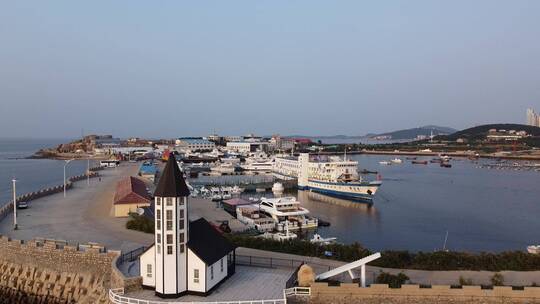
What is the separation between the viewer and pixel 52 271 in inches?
752

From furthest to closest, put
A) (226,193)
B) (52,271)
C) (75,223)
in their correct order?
(226,193) < (75,223) < (52,271)

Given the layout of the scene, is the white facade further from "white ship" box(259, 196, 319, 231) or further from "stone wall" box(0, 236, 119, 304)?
"white ship" box(259, 196, 319, 231)

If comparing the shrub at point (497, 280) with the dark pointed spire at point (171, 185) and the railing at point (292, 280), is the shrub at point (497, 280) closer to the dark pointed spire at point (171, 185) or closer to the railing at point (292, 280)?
the railing at point (292, 280)

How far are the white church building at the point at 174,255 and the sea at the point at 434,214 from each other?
19.2 metres

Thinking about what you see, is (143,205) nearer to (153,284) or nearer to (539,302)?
(153,284)

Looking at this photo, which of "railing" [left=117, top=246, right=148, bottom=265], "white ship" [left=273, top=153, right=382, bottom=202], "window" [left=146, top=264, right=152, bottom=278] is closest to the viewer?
"window" [left=146, top=264, right=152, bottom=278]

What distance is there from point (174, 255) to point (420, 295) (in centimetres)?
767

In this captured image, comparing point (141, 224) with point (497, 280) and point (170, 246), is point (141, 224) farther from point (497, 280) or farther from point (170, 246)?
point (497, 280)

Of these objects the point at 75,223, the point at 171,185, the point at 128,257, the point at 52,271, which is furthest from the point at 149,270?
the point at 75,223

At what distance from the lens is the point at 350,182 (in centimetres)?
5706

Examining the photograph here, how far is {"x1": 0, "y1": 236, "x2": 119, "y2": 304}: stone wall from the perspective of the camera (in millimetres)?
17906

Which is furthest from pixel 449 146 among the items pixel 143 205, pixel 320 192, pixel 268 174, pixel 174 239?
pixel 174 239

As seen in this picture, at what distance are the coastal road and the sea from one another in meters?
16.0

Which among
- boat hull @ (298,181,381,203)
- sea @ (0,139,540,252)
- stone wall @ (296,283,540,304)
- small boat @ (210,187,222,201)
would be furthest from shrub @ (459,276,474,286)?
boat hull @ (298,181,381,203)
